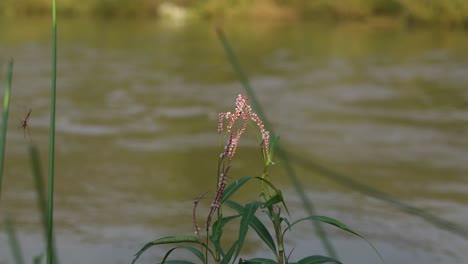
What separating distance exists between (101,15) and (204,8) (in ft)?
3.16

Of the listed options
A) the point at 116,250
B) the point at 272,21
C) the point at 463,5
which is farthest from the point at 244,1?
the point at 116,250

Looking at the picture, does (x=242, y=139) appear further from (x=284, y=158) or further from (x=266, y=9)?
(x=266, y=9)

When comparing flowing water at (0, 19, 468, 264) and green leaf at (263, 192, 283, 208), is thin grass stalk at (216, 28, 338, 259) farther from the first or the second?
flowing water at (0, 19, 468, 264)

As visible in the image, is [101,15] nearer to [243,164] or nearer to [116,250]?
[243,164]

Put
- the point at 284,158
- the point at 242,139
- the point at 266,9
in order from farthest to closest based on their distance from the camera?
1. the point at 266,9
2. the point at 242,139
3. the point at 284,158

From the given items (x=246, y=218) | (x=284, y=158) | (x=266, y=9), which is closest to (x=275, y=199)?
(x=246, y=218)

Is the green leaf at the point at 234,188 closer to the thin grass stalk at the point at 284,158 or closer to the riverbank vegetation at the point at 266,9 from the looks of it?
the thin grass stalk at the point at 284,158

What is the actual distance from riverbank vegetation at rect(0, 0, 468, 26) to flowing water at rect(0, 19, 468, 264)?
0.98 feet

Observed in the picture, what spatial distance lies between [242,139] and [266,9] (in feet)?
13.2

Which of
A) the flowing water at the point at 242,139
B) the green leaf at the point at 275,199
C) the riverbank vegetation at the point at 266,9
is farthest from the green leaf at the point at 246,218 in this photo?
the riverbank vegetation at the point at 266,9

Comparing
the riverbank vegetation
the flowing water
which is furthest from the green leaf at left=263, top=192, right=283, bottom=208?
the riverbank vegetation

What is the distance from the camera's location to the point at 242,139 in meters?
2.77

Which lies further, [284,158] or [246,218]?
[246,218]

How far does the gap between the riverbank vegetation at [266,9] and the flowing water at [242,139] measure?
0.98 feet
